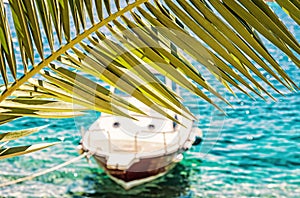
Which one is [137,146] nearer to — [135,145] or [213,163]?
[135,145]

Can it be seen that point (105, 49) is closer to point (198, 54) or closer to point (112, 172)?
point (198, 54)

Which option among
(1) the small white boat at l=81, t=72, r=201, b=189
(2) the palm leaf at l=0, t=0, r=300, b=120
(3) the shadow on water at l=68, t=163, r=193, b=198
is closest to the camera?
(2) the palm leaf at l=0, t=0, r=300, b=120

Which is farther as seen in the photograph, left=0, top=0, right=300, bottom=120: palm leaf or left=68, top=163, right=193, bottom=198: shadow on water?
left=68, top=163, right=193, bottom=198: shadow on water

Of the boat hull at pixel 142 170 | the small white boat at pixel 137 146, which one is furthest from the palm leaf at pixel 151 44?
the boat hull at pixel 142 170

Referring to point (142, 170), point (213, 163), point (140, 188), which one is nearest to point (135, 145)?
point (142, 170)

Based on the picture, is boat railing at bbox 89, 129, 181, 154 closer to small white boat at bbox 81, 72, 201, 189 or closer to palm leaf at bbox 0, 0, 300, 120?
small white boat at bbox 81, 72, 201, 189

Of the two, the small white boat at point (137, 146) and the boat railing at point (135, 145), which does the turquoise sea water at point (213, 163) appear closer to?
the small white boat at point (137, 146)

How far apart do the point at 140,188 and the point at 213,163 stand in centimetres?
79

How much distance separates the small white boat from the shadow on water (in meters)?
0.06

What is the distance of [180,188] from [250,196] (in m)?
0.50

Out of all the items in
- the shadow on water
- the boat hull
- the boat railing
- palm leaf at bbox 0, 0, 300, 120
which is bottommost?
the shadow on water

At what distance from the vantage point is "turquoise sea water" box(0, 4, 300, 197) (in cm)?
387

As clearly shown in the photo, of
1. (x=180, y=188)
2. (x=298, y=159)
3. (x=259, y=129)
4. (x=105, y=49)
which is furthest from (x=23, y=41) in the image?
(x=259, y=129)

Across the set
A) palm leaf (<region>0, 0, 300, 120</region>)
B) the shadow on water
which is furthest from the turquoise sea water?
palm leaf (<region>0, 0, 300, 120</region>)
